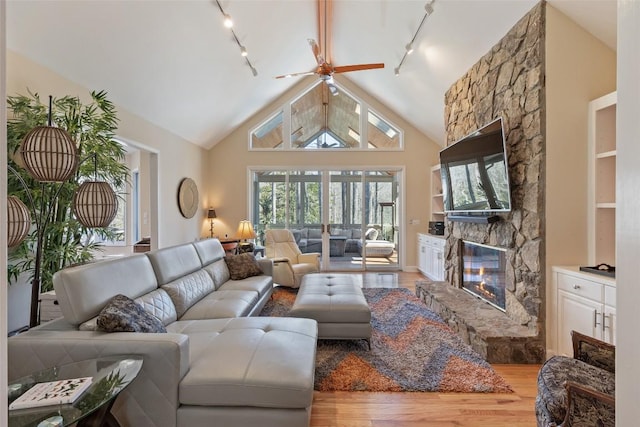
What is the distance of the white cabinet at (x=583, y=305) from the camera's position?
224 centimetres

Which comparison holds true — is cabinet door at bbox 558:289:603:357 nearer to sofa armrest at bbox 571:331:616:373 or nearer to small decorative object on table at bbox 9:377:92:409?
sofa armrest at bbox 571:331:616:373

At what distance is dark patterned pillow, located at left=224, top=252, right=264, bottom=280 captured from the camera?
407 cm

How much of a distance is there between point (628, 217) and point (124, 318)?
2.16 meters

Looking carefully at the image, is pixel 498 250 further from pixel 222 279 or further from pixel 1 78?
pixel 1 78

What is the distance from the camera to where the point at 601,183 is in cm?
268

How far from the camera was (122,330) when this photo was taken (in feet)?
5.84

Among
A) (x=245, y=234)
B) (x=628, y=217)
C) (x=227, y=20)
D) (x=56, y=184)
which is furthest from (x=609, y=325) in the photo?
(x=245, y=234)

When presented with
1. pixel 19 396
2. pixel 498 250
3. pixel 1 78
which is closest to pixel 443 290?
pixel 498 250

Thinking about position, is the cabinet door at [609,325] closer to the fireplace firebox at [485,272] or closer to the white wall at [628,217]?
the fireplace firebox at [485,272]

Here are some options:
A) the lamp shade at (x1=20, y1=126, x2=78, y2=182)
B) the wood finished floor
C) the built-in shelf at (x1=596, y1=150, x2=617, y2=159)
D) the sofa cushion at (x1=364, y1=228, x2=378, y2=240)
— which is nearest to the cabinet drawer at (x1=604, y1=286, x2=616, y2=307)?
the wood finished floor

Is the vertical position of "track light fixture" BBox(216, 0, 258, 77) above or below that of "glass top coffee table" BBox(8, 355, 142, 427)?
above

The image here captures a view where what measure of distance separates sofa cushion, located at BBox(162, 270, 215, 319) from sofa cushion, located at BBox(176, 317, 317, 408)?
719 mm

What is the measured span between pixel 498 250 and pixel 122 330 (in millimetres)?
3549

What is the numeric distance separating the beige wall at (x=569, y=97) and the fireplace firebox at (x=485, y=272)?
29.8 inches
